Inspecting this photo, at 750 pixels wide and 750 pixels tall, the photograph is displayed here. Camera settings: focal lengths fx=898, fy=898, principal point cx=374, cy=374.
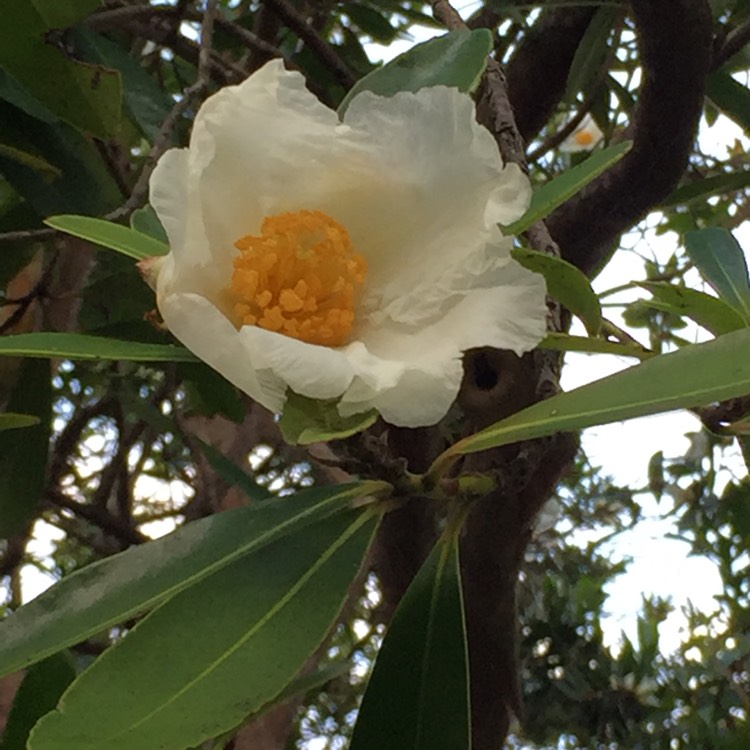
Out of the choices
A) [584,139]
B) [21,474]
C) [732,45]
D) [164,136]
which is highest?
[584,139]

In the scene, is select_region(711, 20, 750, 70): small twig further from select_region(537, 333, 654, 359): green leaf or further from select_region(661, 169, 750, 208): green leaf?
select_region(537, 333, 654, 359): green leaf

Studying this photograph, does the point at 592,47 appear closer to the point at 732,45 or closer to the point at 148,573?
the point at 732,45

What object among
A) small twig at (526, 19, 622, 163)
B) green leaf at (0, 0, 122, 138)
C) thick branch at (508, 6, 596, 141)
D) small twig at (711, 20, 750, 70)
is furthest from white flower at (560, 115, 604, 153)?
green leaf at (0, 0, 122, 138)

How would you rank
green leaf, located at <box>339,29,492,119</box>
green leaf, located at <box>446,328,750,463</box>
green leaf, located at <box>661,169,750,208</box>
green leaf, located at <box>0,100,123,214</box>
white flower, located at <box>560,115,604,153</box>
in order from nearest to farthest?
1. green leaf, located at <box>446,328,750,463</box>
2. green leaf, located at <box>339,29,492,119</box>
3. green leaf, located at <box>0,100,123,214</box>
4. green leaf, located at <box>661,169,750,208</box>
5. white flower, located at <box>560,115,604,153</box>

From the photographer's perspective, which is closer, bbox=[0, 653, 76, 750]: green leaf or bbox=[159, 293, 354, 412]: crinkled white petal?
bbox=[159, 293, 354, 412]: crinkled white petal

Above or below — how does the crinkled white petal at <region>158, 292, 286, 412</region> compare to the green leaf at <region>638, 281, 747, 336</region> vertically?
below

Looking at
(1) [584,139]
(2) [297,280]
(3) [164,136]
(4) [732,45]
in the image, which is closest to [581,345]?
(2) [297,280]

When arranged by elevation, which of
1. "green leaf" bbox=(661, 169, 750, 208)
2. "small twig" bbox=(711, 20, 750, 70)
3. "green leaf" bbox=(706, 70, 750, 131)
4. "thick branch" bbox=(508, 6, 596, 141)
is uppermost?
"thick branch" bbox=(508, 6, 596, 141)

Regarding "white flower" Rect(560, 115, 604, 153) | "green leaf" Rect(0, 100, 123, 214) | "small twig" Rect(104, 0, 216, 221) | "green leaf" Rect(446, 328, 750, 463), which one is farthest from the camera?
"white flower" Rect(560, 115, 604, 153)
